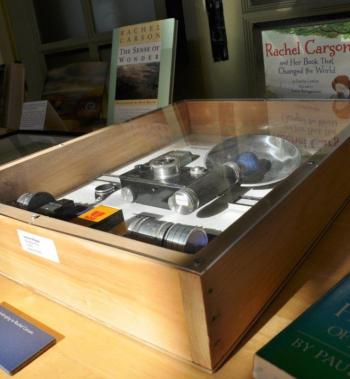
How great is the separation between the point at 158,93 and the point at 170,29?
0.22 m

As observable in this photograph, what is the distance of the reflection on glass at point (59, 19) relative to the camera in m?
2.23

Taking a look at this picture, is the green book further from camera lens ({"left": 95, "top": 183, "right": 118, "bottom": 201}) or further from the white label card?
camera lens ({"left": 95, "top": 183, "right": 118, "bottom": 201})

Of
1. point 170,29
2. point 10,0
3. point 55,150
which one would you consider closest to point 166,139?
point 55,150

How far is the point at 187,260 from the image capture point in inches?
20.7

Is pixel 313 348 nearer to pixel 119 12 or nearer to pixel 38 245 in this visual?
pixel 38 245

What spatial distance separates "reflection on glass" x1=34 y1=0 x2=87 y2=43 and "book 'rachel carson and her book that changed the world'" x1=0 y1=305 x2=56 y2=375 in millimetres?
1814

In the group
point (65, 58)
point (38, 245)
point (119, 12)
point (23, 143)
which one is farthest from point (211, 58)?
point (38, 245)

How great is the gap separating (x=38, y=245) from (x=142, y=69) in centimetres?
102

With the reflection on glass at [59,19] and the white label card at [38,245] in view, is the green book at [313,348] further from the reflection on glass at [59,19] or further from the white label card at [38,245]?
the reflection on glass at [59,19]

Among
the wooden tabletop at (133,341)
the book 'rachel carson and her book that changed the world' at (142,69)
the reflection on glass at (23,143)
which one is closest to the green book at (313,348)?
the wooden tabletop at (133,341)

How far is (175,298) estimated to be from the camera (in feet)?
1.78

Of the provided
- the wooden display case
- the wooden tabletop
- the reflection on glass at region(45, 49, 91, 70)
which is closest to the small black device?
the wooden display case

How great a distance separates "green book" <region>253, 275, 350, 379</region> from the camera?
1.64 feet

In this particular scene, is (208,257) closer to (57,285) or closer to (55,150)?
(57,285)
